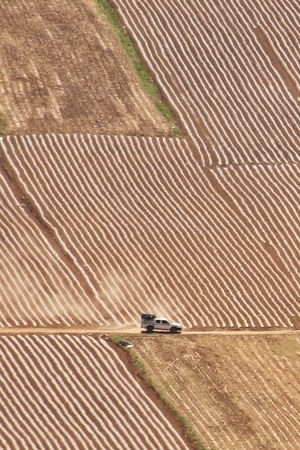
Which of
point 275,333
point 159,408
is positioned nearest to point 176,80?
point 275,333

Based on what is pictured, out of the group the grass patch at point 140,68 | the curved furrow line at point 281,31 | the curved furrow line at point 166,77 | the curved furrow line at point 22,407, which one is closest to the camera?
the curved furrow line at point 22,407

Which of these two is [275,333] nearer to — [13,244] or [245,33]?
[13,244]

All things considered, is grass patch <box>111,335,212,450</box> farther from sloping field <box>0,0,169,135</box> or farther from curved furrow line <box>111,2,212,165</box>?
sloping field <box>0,0,169,135</box>

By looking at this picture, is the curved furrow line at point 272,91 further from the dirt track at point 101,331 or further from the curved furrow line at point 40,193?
the dirt track at point 101,331

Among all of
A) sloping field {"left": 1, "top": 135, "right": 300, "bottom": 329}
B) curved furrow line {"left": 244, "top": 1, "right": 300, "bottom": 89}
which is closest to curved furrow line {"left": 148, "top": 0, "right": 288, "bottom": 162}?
curved furrow line {"left": 244, "top": 1, "right": 300, "bottom": 89}

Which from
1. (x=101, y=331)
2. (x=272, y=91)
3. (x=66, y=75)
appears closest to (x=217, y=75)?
(x=272, y=91)

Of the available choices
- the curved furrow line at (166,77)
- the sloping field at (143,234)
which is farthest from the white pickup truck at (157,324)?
the curved furrow line at (166,77)
